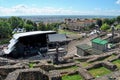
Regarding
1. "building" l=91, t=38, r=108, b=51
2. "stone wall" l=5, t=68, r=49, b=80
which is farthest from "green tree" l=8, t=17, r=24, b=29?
"stone wall" l=5, t=68, r=49, b=80

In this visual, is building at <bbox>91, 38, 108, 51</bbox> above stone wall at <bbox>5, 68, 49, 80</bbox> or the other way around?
the other way around

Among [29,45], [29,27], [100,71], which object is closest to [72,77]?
[100,71]

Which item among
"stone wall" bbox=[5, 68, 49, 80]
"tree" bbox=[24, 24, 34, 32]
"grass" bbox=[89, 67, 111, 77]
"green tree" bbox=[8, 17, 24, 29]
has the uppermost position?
"stone wall" bbox=[5, 68, 49, 80]

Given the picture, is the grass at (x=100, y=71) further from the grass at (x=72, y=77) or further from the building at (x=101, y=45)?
the building at (x=101, y=45)

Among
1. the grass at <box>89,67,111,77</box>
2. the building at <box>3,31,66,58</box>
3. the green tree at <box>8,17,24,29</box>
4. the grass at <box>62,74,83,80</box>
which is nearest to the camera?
the grass at <box>62,74,83,80</box>

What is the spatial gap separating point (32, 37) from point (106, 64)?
96.4 feet

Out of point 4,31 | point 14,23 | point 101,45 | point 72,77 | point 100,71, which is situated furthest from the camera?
Result: point 14,23

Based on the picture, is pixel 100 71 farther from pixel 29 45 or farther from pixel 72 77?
pixel 29 45

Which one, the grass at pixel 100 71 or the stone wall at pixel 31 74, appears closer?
the stone wall at pixel 31 74

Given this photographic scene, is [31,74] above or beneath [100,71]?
above

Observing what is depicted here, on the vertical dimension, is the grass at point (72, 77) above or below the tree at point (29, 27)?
above

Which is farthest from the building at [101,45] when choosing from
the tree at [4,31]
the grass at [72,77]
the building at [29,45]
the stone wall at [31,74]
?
the tree at [4,31]

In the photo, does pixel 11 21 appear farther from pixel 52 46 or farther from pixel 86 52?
pixel 86 52

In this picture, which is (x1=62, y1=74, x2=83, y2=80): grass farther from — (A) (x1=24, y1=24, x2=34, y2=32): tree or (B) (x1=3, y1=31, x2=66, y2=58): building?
(A) (x1=24, y1=24, x2=34, y2=32): tree
